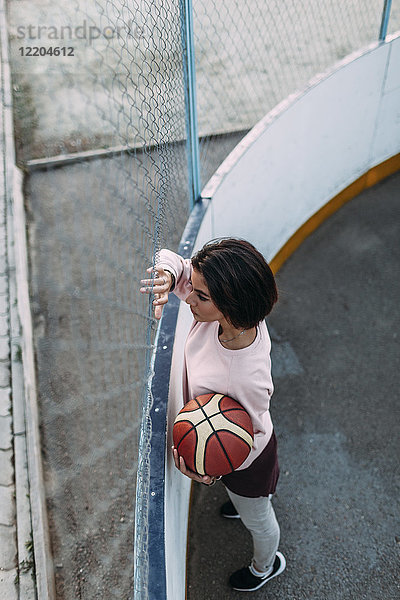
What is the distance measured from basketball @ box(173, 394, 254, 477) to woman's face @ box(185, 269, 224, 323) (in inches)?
11.4

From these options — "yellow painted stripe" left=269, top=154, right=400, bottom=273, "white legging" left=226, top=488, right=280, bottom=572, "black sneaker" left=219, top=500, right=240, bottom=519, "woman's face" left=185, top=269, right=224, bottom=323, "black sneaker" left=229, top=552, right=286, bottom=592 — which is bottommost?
"black sneaker" left=229, top=552, right=286, bottom=592

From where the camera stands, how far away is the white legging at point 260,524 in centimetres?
228

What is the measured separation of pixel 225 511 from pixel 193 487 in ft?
0.72

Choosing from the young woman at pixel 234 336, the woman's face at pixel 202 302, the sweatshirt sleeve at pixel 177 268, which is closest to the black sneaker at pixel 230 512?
the young woman at pixel 234 336

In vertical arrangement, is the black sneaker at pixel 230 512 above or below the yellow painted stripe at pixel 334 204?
below

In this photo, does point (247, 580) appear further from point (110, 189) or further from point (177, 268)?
point (110, 189)

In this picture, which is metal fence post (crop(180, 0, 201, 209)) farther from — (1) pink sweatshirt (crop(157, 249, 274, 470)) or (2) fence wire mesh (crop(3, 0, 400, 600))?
(1) pink sweatshirt (crop(157, 249, 274, 470))

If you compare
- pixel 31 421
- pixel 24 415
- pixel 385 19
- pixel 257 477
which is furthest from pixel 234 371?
pixel 385 19

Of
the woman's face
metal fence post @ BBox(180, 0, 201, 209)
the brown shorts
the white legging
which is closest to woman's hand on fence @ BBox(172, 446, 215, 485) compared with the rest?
the brown shorts

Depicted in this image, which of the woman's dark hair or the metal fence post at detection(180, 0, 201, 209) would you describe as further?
the metal fence post at detection(180, 0, 201, 209)

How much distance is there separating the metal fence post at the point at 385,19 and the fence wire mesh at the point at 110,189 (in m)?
0.24

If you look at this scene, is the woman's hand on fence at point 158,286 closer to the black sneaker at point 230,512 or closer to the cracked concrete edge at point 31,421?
the black sneaker at point 230,512

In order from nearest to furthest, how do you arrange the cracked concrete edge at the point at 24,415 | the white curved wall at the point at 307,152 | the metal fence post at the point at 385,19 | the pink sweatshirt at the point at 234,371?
1. the pink sweatshirt at the point at 234,371
2. the cracked concrete edge at the point at 24,415
3. the white curved wall at the point at 307,152
4. the metal fence post at the point at 385,19

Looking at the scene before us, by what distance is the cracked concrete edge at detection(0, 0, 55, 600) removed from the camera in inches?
111
